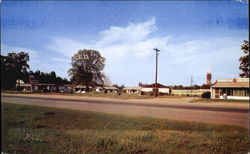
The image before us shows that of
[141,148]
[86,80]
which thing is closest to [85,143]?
[141,148]

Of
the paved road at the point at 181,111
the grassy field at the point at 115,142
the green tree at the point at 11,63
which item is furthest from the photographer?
the paved road at the point at 181,111

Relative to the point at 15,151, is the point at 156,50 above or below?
above

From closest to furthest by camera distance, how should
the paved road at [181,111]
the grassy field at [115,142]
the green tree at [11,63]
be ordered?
the grassy field at [115,142] < the green tree at [11,63] < the paved road at [181,111]

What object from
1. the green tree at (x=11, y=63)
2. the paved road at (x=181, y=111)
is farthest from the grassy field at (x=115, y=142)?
the paved road at (x=181, y=111)

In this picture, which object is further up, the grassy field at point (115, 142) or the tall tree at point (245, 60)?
the tall tree at point (245, 60)

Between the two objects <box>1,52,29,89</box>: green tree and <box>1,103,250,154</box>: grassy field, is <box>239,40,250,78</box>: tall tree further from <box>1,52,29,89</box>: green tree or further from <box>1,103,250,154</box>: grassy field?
<box>1,52,29,89</box>: green tree

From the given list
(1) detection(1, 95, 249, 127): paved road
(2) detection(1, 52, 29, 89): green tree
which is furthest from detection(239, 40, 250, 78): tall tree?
(2) detection(1, 52, 29, 89): green tree

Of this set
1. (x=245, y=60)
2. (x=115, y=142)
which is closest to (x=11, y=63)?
(x=115, y=142)

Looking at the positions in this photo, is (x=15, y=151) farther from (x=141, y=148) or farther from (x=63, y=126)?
(x=141, y=148)

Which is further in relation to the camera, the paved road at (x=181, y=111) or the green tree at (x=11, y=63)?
the paved road at (x=181, y=111)

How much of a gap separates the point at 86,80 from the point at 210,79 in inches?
149

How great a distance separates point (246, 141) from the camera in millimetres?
3752

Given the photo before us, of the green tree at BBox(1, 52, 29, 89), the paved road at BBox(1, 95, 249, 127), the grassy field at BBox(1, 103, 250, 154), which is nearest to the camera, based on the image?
the grassy field at BBox(1, 103, 250, 154)

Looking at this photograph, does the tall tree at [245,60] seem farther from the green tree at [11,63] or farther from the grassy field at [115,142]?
the green tree at [11,63]
